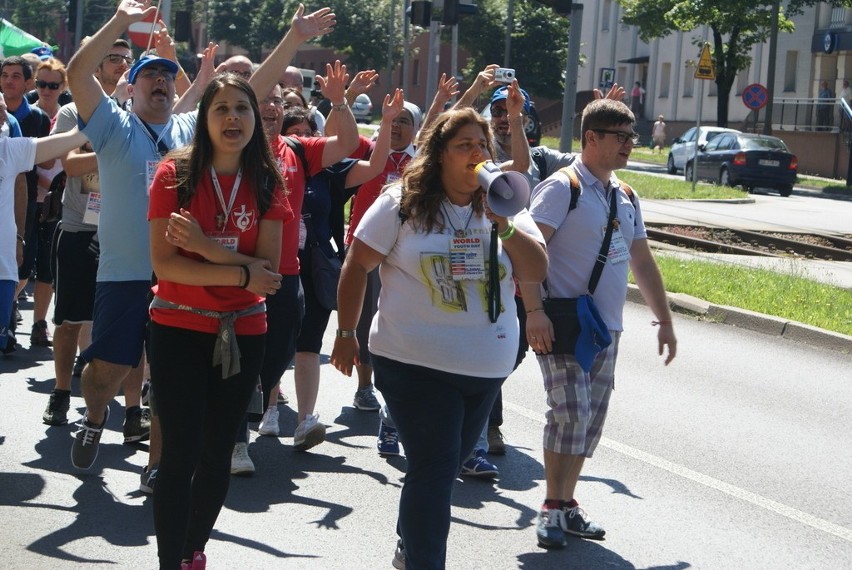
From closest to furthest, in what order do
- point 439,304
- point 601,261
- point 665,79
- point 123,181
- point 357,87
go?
point 439,304 < point 601,261 < point 123,181 < point 357,87 < point 665,79

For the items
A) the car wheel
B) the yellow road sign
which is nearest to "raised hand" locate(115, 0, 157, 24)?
the yellow road sign

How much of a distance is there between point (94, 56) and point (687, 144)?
3300 centimetres

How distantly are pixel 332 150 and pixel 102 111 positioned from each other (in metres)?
1.14

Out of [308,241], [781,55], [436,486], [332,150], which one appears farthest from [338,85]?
[781,55]

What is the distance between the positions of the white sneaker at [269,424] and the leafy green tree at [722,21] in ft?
123

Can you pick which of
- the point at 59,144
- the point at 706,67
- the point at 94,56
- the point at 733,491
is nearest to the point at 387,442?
the point at 733,491

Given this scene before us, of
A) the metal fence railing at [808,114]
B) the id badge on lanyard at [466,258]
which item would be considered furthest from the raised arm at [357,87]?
the metal fence railing at [808,114]

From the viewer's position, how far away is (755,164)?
33344 millimetres

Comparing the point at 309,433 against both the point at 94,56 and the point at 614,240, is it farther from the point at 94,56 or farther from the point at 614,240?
the point at 94,56

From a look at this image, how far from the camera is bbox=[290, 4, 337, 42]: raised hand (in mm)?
6043

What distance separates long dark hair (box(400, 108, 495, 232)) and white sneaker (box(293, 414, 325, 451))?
2678mm

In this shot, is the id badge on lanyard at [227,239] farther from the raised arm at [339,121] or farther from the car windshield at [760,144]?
the car windshield at [760,144]

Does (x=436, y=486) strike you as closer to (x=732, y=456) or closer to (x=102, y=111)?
(x=102, y=111)

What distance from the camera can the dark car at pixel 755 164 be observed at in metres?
33.3
